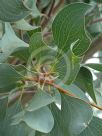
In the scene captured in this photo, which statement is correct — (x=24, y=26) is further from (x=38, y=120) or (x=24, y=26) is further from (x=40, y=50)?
(x=38, y=120)

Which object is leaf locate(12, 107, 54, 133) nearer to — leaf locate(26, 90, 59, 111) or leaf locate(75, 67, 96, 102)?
leaf locate(26, 90, 59, 111)

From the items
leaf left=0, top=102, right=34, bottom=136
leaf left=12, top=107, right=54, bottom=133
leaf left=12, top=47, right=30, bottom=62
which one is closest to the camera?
leaf left=12, top=107, right=54, bottom=133

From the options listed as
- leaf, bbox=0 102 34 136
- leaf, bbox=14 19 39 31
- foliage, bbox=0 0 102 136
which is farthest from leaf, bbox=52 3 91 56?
leaf, bbox=0 102 34 136

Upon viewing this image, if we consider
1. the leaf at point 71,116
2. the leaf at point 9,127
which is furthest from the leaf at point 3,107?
the leaf at point 71,116

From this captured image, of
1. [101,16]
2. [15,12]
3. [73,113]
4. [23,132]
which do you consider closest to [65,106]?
[73,113]

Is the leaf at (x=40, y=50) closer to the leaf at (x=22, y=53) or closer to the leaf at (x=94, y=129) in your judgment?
the leaf at (x=22, y=53)

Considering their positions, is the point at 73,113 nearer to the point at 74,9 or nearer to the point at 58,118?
the point at 58,118

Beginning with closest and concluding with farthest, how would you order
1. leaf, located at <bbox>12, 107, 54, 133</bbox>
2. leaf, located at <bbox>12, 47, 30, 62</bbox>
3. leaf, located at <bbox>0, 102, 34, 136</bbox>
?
leaf, located at <bbox>12, 107, 54, 133</bbox> < leaf, located at <bbox>12, 47, 30, 62</bbox> < leaf, located at <bbox>0, 102, 34, 136</bbox>
